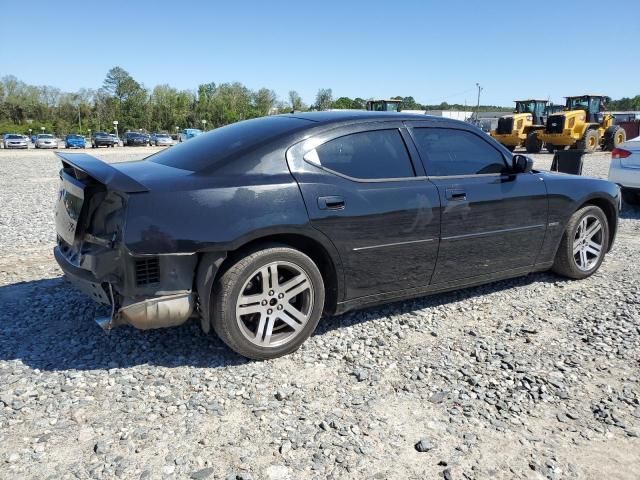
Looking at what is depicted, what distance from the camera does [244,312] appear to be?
3.10 metres

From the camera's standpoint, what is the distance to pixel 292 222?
10.2ft

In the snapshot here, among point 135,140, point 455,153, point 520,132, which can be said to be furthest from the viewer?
point 135,140

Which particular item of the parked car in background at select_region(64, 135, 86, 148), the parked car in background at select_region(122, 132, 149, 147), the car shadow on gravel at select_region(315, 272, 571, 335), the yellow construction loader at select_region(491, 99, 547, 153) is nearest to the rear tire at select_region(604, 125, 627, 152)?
the yellow construction loader at select_region(491, 99, 547, 153)

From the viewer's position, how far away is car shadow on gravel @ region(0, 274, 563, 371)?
10.4 ft

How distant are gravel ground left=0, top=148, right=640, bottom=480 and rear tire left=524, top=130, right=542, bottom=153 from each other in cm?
2070

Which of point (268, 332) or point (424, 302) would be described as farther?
point (424, 302)

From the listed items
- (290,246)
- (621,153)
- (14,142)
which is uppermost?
(621,153)

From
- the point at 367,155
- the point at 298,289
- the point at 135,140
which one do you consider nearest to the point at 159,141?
the point at 135,140

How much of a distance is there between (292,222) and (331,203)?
32 centimetres

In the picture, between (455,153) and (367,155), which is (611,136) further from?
(367,155)

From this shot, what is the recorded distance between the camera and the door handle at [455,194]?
3.75m

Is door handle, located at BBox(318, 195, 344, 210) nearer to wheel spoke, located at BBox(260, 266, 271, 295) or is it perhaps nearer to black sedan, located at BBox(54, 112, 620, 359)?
black sedan, located at BBox(54, 112, 620, 359)

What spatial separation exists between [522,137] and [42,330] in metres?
23.7

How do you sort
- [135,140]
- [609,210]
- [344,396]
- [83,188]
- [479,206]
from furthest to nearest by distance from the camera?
[135,140] → [609,210] → [479,206] → [83,188] → [344,396]
